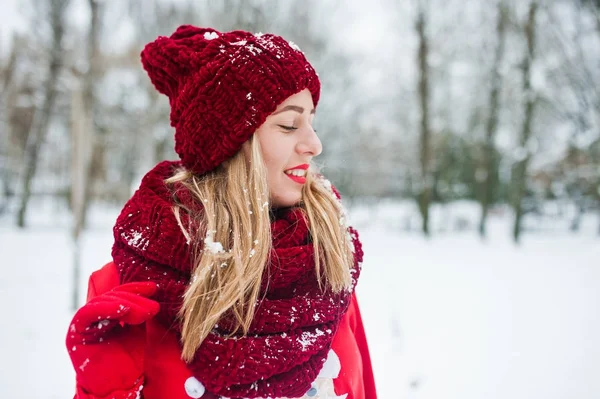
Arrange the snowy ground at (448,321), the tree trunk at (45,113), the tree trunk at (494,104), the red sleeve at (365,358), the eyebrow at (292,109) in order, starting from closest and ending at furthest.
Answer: the eyebrow at (292,109)
the red sleeve at (365,358)
the snowy ground at (448,321)
the tree trunk at (45,113)
the tree trunk at (494,104)

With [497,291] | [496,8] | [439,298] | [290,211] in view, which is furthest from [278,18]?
[496,8]

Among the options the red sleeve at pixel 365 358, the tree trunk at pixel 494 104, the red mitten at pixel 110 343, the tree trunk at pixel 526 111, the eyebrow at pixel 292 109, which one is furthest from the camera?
the tree trunk at pixel 494 104

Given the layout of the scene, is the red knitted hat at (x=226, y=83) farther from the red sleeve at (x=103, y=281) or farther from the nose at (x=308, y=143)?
the red sleeve at (x=103, y=281)

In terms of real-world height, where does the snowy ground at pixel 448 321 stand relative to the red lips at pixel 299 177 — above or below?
below

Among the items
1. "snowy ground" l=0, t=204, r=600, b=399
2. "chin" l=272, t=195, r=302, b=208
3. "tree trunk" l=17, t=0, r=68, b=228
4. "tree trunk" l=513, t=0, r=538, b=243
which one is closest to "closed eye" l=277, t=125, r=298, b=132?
"chin" l=272, t=195, r=302, b=208

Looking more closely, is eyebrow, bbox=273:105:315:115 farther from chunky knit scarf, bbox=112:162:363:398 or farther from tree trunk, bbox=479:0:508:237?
tree trunk, bbox=479:0:508:237

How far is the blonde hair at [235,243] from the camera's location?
110cm

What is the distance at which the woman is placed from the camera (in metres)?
1.06

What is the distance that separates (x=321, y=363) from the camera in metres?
1.16

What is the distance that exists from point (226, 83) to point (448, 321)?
5.54 metres

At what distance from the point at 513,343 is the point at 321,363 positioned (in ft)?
15.6

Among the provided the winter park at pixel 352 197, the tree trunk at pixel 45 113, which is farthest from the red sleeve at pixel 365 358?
the tree trunk at pixel 45 113

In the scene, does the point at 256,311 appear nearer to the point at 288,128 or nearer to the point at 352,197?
the point at 288,128

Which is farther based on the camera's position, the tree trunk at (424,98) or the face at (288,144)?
the tree trunk at (424,98)
